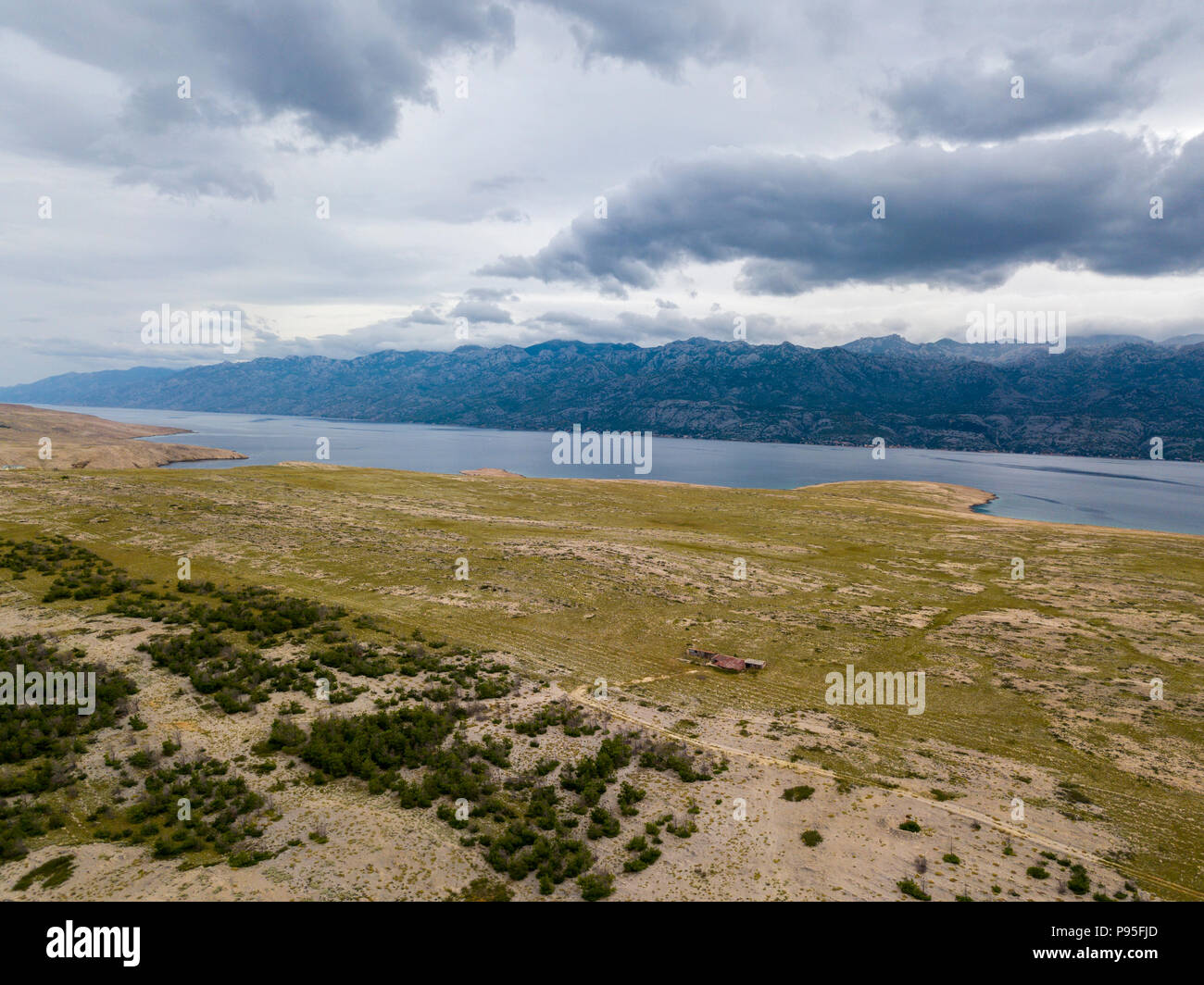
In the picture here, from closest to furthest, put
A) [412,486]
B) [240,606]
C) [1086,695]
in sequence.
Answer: [1086,695]
[240,606]
[412,486]

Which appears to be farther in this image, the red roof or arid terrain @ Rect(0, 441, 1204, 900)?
the red roof

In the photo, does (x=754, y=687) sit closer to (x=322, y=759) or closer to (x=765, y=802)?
(x=765, y=802)

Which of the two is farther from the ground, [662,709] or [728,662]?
[728,662]

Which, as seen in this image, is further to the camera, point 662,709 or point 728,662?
point 728,662

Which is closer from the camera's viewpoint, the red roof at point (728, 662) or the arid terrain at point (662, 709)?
the arid terrain at point (662, 709)
